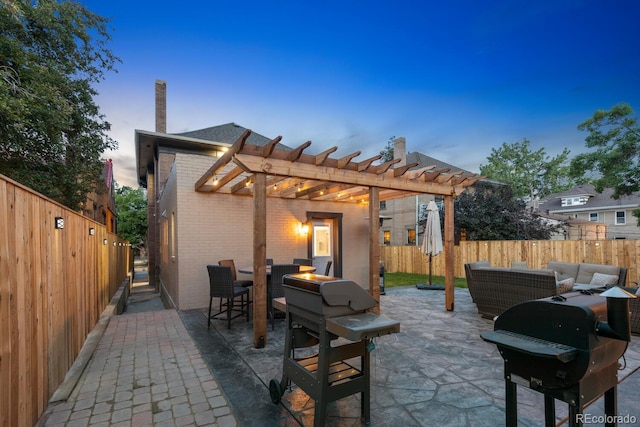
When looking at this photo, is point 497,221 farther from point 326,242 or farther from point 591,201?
point 591,201

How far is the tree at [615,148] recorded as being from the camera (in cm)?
1207

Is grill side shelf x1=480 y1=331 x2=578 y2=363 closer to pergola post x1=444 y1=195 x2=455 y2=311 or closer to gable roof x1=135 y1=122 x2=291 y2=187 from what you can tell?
pergola post x1=444 y1=195 x2=455 y2=311

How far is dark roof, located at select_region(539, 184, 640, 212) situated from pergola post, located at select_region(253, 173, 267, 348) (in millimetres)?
22834

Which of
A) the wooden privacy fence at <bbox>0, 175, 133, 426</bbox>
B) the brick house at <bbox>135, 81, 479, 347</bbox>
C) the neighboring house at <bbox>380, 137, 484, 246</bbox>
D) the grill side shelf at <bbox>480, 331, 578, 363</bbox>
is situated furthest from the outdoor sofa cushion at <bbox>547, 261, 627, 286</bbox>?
the neighboring house at <bbox>380, 137, 484, 246</bbox>

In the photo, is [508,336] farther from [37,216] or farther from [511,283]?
[511,283]

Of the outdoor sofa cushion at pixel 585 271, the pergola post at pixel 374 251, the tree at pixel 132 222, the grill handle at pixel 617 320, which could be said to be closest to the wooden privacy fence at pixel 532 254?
the outdoor sofa cushion at pixel 585 271

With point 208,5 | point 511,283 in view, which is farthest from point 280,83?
point 511,283

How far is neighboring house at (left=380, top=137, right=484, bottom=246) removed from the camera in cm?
1817

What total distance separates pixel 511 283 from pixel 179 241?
21.5ft

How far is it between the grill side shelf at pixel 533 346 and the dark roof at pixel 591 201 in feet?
75.7

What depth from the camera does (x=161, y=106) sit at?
12.8 meters

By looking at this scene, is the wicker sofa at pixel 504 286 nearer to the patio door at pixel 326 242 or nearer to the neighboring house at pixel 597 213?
the patio door at pixel 326 242

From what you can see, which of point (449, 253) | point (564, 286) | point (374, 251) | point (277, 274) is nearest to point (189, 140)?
point (277, 274)

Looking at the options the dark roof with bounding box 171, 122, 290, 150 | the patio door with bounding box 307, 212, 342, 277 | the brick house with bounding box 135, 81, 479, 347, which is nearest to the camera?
the brick house with bounding box 135, 81, 479, 347
